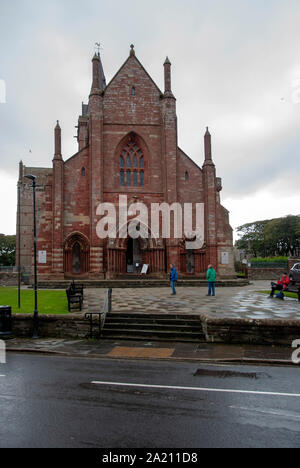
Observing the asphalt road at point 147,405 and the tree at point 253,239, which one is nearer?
the asphalt road at point 147,405

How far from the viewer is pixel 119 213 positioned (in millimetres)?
30734

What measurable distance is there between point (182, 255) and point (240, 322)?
20.5m

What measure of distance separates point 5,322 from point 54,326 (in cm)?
162

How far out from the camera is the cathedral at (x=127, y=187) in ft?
98.5

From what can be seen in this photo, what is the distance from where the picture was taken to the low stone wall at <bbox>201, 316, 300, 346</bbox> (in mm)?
10539

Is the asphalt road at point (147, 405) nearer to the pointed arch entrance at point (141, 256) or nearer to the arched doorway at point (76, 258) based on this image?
the pointed arch entrance at point (141, 256)

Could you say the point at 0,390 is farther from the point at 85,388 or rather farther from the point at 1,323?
the point at 1,323

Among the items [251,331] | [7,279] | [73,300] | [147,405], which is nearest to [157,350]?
[251,331]

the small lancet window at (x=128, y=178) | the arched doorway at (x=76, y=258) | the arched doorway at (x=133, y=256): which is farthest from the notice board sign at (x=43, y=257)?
the small lancet window at (x=128, y=178)

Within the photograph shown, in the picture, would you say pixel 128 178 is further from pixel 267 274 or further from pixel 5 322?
pixel 5 322

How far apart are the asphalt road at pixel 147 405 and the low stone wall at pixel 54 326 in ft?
10.9

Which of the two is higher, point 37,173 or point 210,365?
point 37,173

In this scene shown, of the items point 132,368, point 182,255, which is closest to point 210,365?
point 132,368

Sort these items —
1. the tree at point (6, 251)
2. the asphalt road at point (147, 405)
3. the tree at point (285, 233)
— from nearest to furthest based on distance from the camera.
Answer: the asphalt road at point (147, 405)
the tree at point (285, 233)
the tree at point (6, 251)
